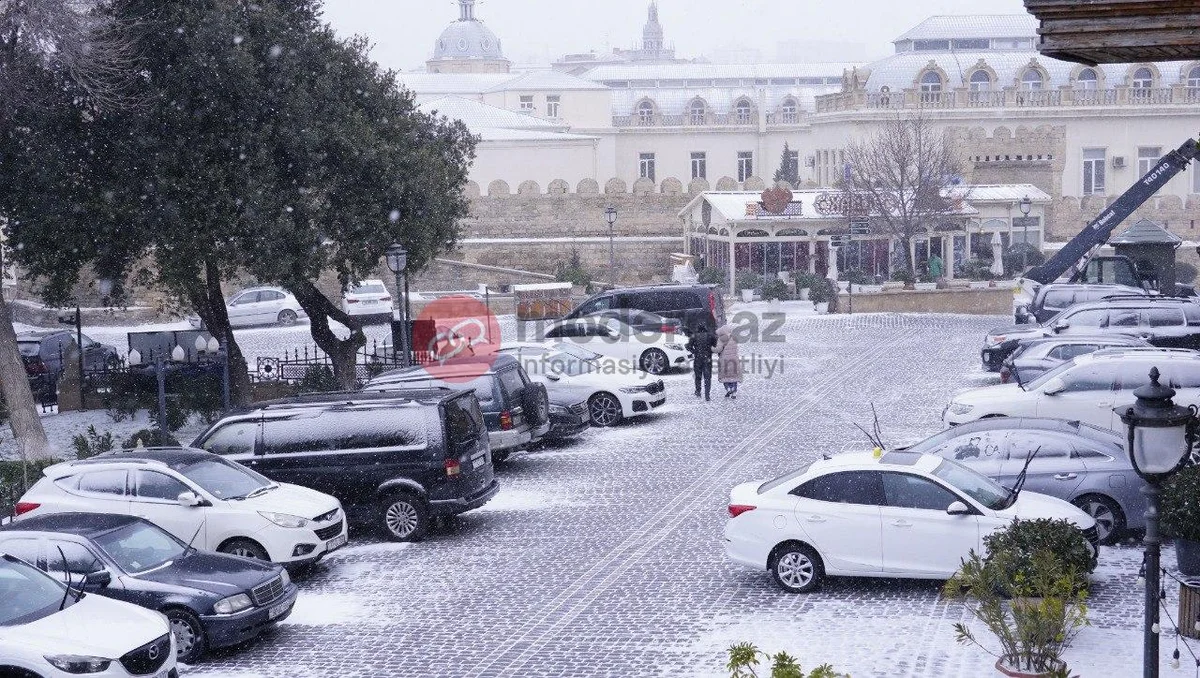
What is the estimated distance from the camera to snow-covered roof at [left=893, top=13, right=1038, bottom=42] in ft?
221

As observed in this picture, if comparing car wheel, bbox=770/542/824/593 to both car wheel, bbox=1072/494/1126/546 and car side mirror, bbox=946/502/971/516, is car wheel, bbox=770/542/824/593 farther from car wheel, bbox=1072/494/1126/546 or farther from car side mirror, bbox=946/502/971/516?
car wheel, bbox=1072/494/1126/546

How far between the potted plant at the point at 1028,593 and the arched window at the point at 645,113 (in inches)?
2518

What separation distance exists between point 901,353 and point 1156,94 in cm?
3801

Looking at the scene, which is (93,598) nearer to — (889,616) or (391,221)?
(889,616)

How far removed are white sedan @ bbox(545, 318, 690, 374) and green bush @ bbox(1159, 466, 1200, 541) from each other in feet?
50.0

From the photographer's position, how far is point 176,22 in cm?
2045

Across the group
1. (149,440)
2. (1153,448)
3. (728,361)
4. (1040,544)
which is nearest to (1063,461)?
(1040,544)

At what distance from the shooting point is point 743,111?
242ft

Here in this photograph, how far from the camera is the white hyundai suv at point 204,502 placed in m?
13.2

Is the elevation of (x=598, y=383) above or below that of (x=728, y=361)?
below

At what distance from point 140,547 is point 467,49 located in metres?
108

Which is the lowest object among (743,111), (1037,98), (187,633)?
(187,633)

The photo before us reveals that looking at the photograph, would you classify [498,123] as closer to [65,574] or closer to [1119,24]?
[65,574]

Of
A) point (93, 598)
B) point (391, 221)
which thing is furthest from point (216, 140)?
point (93, 598)
